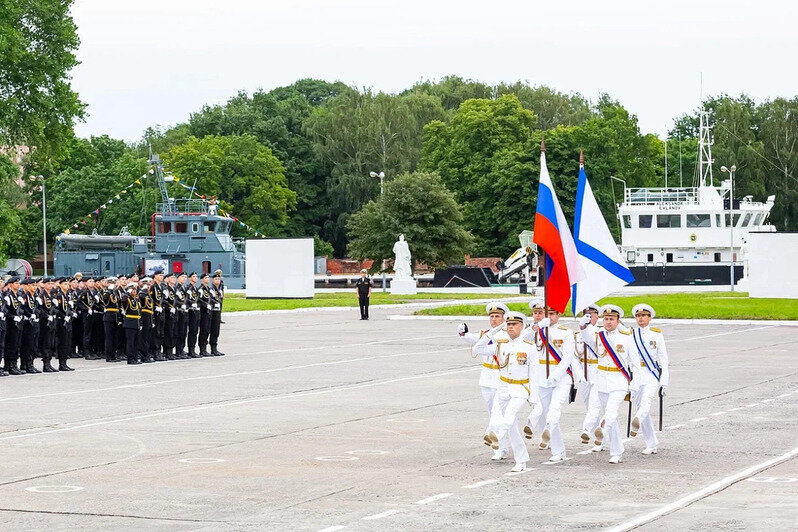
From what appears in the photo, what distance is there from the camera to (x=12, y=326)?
2470 cm

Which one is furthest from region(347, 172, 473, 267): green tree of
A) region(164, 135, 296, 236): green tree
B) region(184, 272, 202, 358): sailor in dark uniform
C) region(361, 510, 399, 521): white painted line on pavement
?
region(361, 510, 399, 521): white painted line on pavement

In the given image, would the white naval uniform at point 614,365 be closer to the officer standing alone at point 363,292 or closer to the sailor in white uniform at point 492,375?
the sailor in white uniform at point 492,375

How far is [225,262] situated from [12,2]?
26.1 metres

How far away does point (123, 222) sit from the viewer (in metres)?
90.1

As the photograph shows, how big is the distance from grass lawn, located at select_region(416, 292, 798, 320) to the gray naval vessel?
96.7ft

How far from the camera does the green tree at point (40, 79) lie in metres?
53.4

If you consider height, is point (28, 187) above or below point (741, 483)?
above

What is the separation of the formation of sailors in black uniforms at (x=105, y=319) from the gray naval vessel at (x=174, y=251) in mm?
44682

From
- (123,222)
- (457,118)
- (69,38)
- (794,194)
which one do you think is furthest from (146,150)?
(69,38)

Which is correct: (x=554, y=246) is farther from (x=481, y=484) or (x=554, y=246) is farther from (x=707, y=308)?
(x=707, y=308)

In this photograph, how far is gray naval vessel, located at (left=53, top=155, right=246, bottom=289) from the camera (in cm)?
7469

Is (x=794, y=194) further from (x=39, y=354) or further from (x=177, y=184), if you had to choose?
(x=39, y=354)

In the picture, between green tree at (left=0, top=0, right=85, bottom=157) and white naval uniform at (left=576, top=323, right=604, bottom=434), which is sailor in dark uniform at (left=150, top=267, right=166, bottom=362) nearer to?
white naval uniform at (left=576, top=323, right=604, bottom=434)

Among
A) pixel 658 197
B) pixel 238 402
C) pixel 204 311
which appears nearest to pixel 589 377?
pixel 238 402
